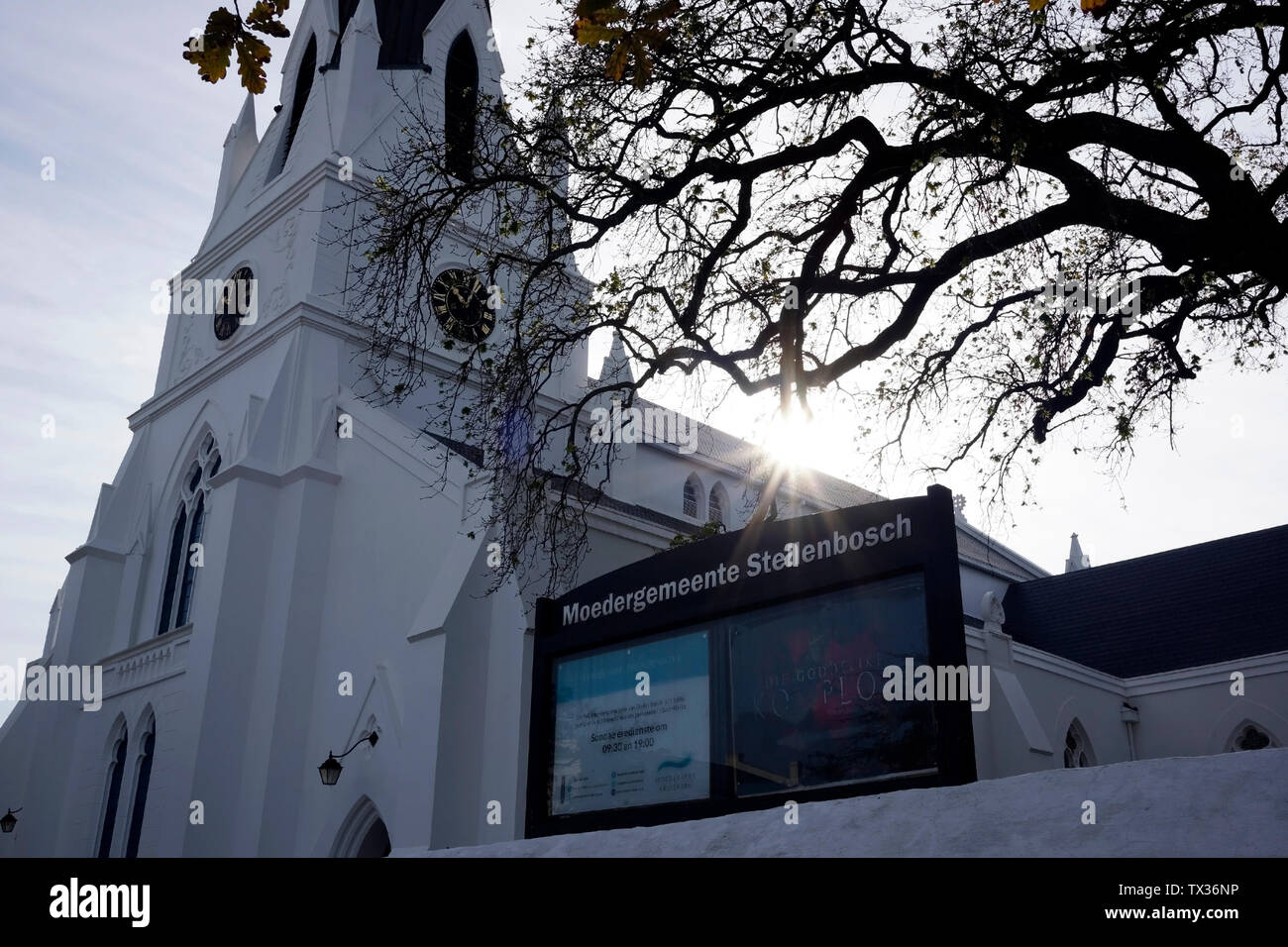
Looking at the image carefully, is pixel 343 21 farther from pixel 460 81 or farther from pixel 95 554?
pixel 95 554

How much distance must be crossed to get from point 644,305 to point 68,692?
1891 cm

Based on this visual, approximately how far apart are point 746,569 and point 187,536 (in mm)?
20443

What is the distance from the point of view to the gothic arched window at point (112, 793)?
23.7 metres

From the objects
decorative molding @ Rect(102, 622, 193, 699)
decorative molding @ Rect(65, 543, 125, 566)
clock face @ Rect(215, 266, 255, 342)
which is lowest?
decorative molding @ Rect(102, 622, 193, 699)

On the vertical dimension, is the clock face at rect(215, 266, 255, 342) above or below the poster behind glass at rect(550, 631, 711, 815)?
above

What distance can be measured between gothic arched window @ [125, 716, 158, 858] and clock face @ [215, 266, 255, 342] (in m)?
9.28

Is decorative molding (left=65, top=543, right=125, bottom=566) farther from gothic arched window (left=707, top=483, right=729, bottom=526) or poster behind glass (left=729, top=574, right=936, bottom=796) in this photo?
poster behind glass (left=729, top=574, right=936, bottom=796)

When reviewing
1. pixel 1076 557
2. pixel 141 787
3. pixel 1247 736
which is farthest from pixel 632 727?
pixel 1076 557

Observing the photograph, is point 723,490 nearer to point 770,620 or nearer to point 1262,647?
point 1262,647

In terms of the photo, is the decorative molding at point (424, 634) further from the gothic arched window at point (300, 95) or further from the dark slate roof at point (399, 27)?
the dark slate roof at point (399, 27)

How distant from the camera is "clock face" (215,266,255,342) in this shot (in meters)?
27.6

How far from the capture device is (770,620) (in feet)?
27.4

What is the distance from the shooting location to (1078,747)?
2733 centimetres

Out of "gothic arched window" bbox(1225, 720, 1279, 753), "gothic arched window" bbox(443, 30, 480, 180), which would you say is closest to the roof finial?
"gothic arched window" bbox(1225, 720, 1279, 753)
